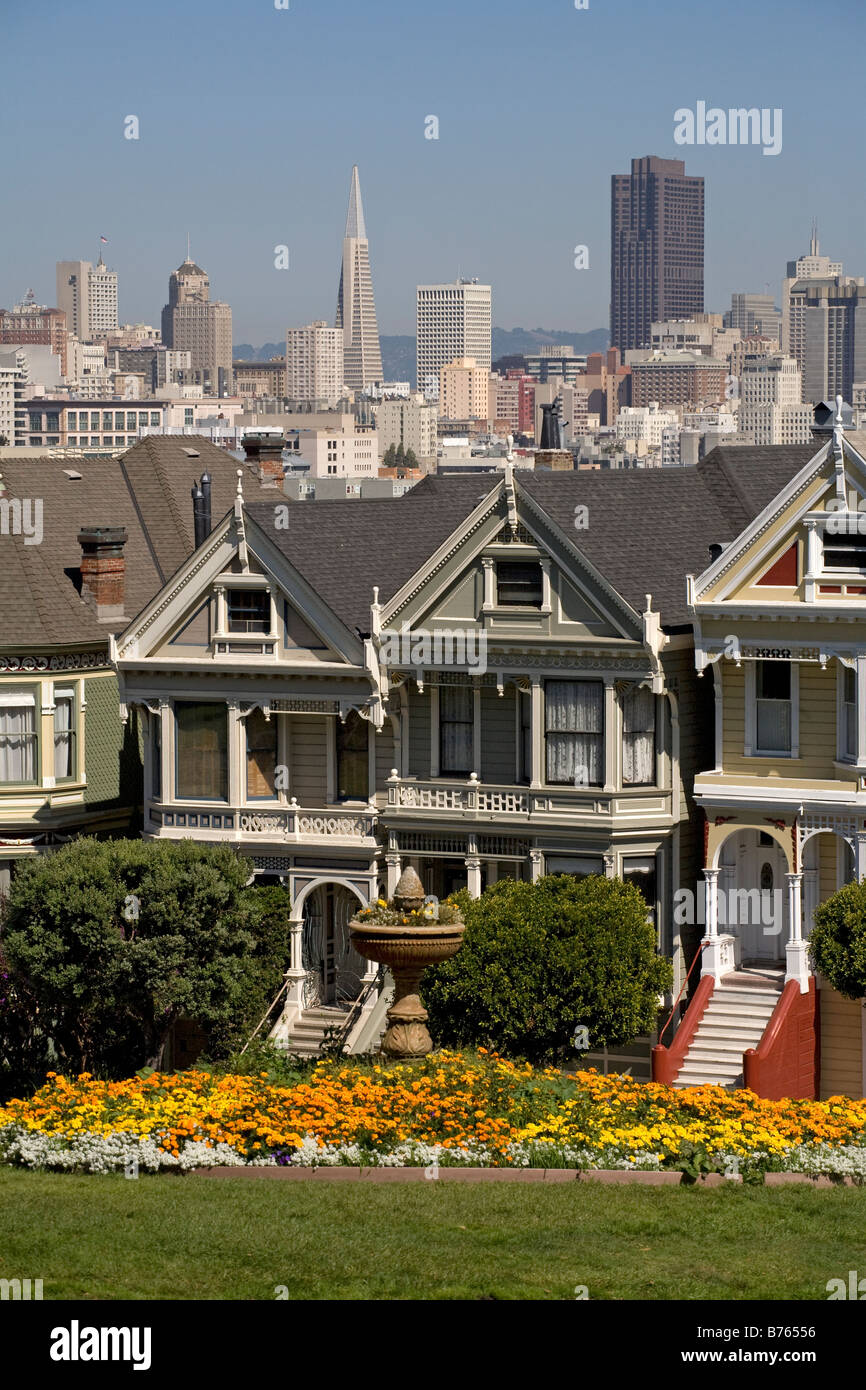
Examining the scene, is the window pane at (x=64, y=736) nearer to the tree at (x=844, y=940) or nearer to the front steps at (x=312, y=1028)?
the front steps at (x=312, y=1028)

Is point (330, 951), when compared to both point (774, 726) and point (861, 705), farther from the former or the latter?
point (861, 705)

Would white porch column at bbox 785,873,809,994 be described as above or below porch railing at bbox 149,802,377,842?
below

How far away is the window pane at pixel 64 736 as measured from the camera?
47.0 metres

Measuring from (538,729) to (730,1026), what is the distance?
566 centimetres

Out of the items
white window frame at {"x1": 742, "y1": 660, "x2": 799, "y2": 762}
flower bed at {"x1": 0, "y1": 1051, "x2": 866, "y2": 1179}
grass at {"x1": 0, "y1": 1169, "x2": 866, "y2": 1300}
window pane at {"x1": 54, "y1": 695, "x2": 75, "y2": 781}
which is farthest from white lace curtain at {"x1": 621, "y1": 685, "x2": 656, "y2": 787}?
grass at {"x1": 0, "y1": 1169, "x2": 866, "y2": 1300}

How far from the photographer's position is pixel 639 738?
43.3 meters

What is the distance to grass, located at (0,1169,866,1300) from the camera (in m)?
26.4

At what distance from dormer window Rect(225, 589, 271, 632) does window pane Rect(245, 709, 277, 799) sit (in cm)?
157

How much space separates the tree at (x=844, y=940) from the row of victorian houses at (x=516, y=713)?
3.46 feet

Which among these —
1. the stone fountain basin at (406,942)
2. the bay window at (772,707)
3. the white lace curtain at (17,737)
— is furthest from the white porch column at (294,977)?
the bay window at (772,707)

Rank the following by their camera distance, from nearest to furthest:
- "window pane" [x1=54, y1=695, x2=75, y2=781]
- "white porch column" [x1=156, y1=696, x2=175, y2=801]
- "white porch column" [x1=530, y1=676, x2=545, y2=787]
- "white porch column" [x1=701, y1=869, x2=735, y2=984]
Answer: "white porch column" [x1=701, y1=869, x2=735, y2=984], "white porch column" [x1=530, y1=676, x2=545, y2=787], "white porch column" [x1=156, y1=696, x2=175, y2=801], "window pane" [x1=54, y1=695, x2=75, y2=781]

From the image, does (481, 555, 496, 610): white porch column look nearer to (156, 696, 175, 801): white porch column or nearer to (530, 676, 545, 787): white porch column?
(530, 676, 545, 787): white porch column
